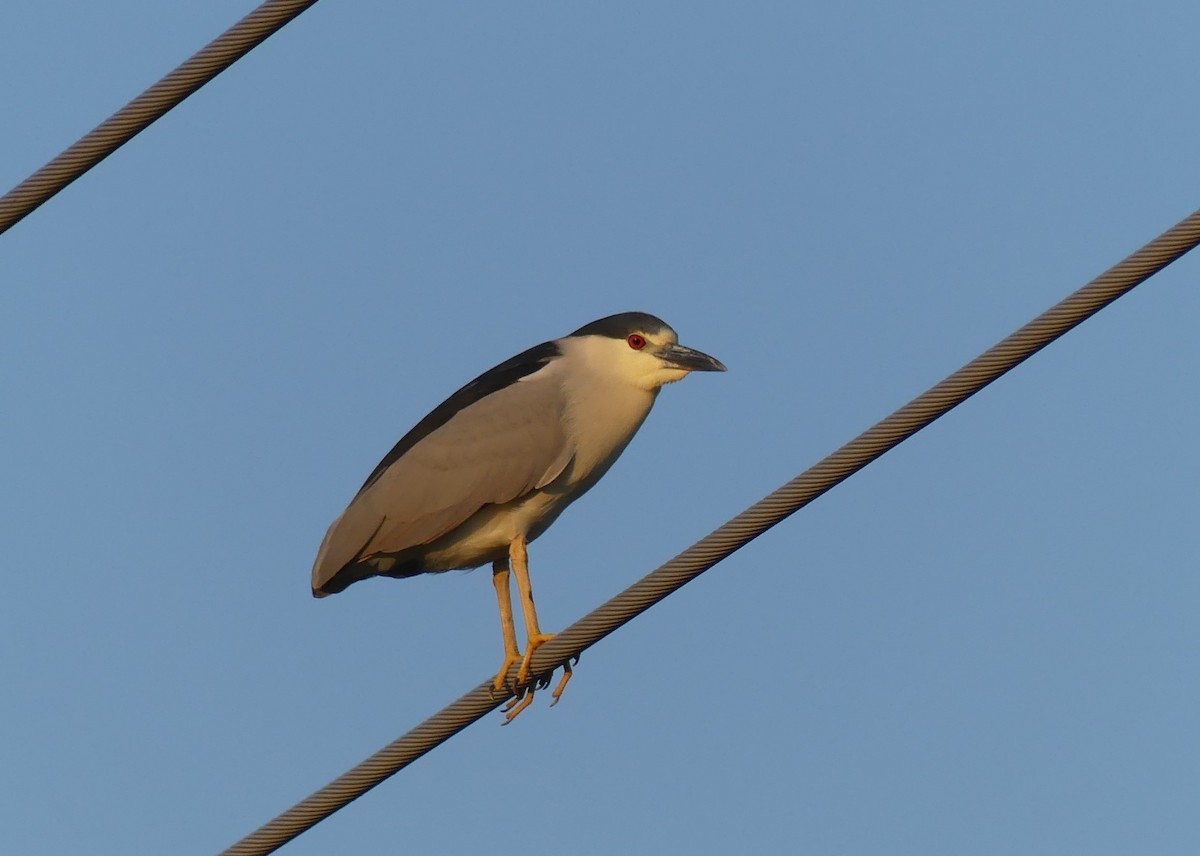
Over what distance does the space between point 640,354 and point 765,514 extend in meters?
3.54

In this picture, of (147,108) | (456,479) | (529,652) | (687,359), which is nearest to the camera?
(147,108)

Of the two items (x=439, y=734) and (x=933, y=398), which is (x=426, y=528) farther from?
(x=933, y=398)

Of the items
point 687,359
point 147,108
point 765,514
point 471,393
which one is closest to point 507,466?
point 471,393

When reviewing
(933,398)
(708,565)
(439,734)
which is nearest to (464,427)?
(439,734)

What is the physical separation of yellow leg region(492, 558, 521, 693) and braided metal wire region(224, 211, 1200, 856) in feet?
4.14

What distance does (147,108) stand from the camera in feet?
16.1

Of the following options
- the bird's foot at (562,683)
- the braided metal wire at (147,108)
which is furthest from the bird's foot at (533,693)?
the braided metal wire at (147,108)

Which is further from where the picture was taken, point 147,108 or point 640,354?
point 640,354

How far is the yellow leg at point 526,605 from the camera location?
294 inches

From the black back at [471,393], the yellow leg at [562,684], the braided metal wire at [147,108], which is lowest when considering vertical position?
the yellow leg at [562,684]

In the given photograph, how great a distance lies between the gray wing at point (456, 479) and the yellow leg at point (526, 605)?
0.86 ft

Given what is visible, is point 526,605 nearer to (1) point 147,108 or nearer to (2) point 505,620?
(2) point 505,620

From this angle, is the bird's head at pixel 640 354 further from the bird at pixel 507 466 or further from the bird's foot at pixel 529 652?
the bird's foot at pixel 529 652

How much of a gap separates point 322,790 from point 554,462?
9.10ft
